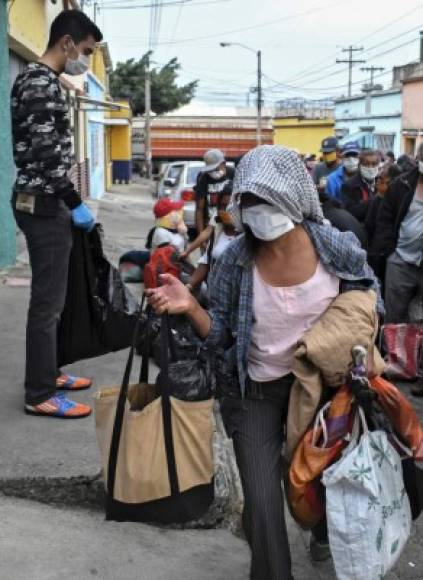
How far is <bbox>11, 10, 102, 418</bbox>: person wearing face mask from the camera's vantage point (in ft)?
12.5

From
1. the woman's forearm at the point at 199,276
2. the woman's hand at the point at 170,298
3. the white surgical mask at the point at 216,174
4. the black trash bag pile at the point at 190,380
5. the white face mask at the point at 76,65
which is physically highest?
the white face mask at the point at 76,65

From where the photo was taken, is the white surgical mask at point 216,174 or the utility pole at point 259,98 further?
the utility pole at point 259,98

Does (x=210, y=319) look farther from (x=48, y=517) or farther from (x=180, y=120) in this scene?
(x=180, y=120)

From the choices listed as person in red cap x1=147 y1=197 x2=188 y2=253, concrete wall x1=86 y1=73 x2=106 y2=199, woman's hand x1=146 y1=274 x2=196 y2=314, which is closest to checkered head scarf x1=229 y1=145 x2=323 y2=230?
woman's hand x1=146 y1=274 x2=196 y2=314

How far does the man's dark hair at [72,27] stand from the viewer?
3943 mm

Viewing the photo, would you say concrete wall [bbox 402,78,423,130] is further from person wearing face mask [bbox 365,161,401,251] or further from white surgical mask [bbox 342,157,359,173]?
person wearing face mask [bbox 365,161,401,251]

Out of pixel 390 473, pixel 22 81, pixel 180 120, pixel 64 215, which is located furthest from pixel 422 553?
pixel 180 120

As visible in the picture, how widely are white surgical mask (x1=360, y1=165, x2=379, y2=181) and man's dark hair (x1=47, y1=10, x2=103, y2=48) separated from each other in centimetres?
438

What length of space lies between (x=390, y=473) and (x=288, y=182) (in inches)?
39.1

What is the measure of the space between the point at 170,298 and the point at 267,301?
331 millimetres

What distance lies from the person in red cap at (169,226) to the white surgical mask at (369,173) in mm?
2092

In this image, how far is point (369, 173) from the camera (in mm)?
7816

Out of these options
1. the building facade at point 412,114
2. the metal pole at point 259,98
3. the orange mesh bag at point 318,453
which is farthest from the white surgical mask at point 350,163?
the metal pole at point 259,98

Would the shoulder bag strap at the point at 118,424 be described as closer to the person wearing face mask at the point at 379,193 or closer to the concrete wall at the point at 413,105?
the person wearing face mask at the point at 379,193
